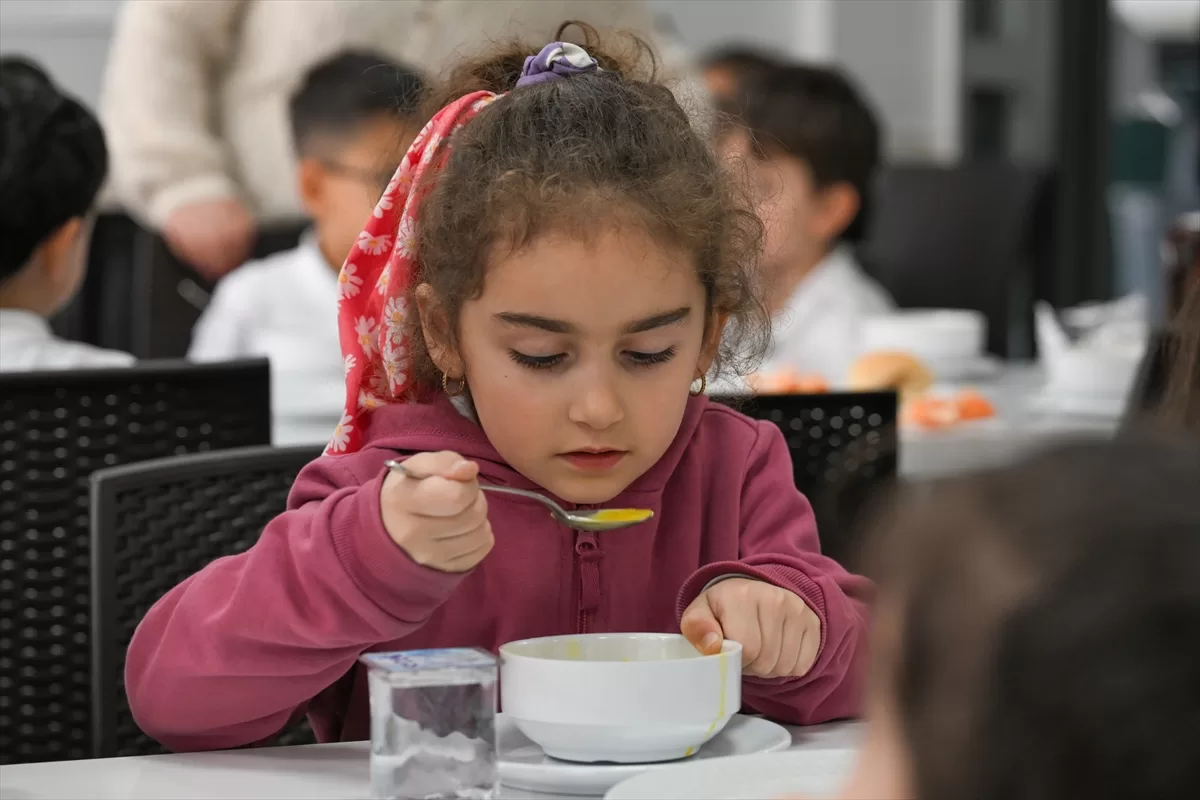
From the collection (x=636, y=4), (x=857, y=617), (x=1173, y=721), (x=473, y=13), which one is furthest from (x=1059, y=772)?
(x=636, y=4)

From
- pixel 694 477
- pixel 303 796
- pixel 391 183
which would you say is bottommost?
pixel 303 796

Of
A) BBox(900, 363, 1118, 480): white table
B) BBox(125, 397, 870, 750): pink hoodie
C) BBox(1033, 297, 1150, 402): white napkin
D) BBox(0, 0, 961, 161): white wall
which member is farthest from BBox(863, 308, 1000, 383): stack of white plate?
BBox(0, 0, 961, 161): white wall

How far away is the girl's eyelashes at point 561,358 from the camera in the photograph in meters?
1.10

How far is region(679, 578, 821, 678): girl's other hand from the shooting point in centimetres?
104

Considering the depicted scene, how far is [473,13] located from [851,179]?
142cm

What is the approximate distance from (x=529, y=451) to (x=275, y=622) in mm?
223

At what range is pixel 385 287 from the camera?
1202 millimetres

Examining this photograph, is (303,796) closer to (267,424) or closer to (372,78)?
(267,424)

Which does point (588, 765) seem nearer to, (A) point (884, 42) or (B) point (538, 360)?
(B) point (538, 360)

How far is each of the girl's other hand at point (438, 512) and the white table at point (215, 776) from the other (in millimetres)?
128

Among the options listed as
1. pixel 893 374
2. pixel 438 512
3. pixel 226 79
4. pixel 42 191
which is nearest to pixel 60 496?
pixel 42 191

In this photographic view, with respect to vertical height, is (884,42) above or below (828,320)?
above

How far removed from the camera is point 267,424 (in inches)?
66.4

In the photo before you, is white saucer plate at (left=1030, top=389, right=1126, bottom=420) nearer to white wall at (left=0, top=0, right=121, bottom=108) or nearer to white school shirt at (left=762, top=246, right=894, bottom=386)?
white school shirt at (left=762, top=246, right=894, bottom=386)
